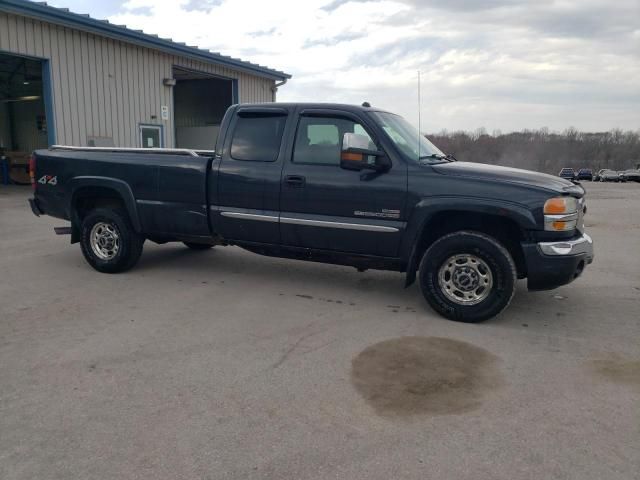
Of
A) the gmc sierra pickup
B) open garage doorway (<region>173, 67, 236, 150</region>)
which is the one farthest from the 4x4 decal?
open garage doorway (<region>173, 67, 236, 150</region>)

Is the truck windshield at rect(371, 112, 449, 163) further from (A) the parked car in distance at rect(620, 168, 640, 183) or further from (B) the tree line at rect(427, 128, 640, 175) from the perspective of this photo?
(B) the tree line at rect(427, 128, 640, 175)

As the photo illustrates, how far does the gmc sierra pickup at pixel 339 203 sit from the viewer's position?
4.84 meters

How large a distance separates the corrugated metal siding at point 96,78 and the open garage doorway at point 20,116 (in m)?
5.21

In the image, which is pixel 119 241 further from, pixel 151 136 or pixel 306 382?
pixel 151 136

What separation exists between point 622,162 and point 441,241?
104 metres

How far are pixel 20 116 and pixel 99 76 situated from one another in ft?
38.0

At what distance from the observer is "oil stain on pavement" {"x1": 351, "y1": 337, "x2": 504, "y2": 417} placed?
11.3 feet

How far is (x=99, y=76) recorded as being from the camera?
16422 millimetres

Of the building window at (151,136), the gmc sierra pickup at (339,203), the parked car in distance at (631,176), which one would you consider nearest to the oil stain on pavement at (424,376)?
the gmc sierra pickup at (339,203)

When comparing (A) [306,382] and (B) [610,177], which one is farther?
(B) [610,177]

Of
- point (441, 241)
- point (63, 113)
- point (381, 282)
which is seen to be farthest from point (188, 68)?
point (441, 241)

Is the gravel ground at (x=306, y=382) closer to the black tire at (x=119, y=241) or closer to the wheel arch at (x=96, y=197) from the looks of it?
the black tire at (x=119, y=241)

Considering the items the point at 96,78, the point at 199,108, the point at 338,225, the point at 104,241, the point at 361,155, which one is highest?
the point at 199,108

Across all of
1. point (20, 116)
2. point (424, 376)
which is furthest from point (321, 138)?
point (20, 116)
